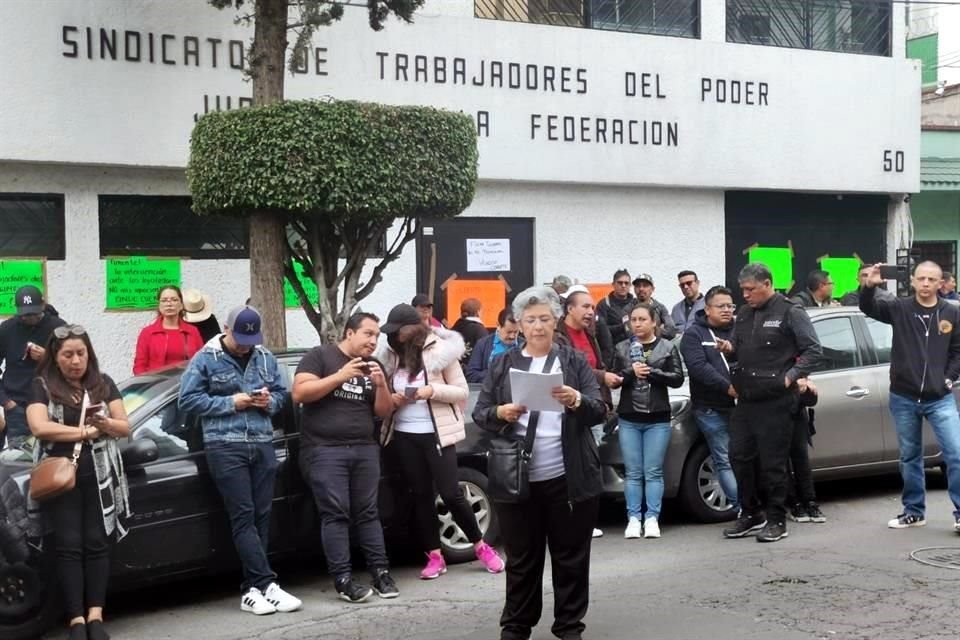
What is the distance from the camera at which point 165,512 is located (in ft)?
23.0

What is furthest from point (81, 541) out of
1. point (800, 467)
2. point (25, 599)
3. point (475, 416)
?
point (800, 467)

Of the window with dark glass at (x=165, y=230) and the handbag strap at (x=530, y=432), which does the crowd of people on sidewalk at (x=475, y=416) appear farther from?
the window with dark glass at (x=165, y=230)

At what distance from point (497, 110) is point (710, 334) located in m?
5.82

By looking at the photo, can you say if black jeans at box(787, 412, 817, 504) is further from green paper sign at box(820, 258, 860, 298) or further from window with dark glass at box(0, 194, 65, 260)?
green paper sign at box(820, 258, 860, 298)

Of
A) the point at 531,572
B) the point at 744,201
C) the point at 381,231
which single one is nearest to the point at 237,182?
the point at 381,231

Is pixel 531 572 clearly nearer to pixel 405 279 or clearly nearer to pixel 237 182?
pixel 237 182

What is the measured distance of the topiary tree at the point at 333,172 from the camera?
10.3 meters

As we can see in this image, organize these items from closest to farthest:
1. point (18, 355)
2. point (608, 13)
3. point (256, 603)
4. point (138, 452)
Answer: point (138, 452) < point (256, 603) < point (18, 355) < point (608, 13)

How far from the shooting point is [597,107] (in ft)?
49.5

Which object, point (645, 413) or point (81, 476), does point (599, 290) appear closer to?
point (645, 413)

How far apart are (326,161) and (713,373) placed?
3.59m

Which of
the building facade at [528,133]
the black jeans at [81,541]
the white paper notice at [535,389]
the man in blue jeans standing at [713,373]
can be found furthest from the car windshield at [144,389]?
the building facade at [528,133]

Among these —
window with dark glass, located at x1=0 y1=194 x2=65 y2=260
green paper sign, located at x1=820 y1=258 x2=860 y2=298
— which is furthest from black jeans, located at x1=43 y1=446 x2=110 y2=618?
green paper sign, located at x1=820 y1=258 x2=860 y2=298

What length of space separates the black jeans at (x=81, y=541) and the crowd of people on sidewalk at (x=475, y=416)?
0.4 inches
